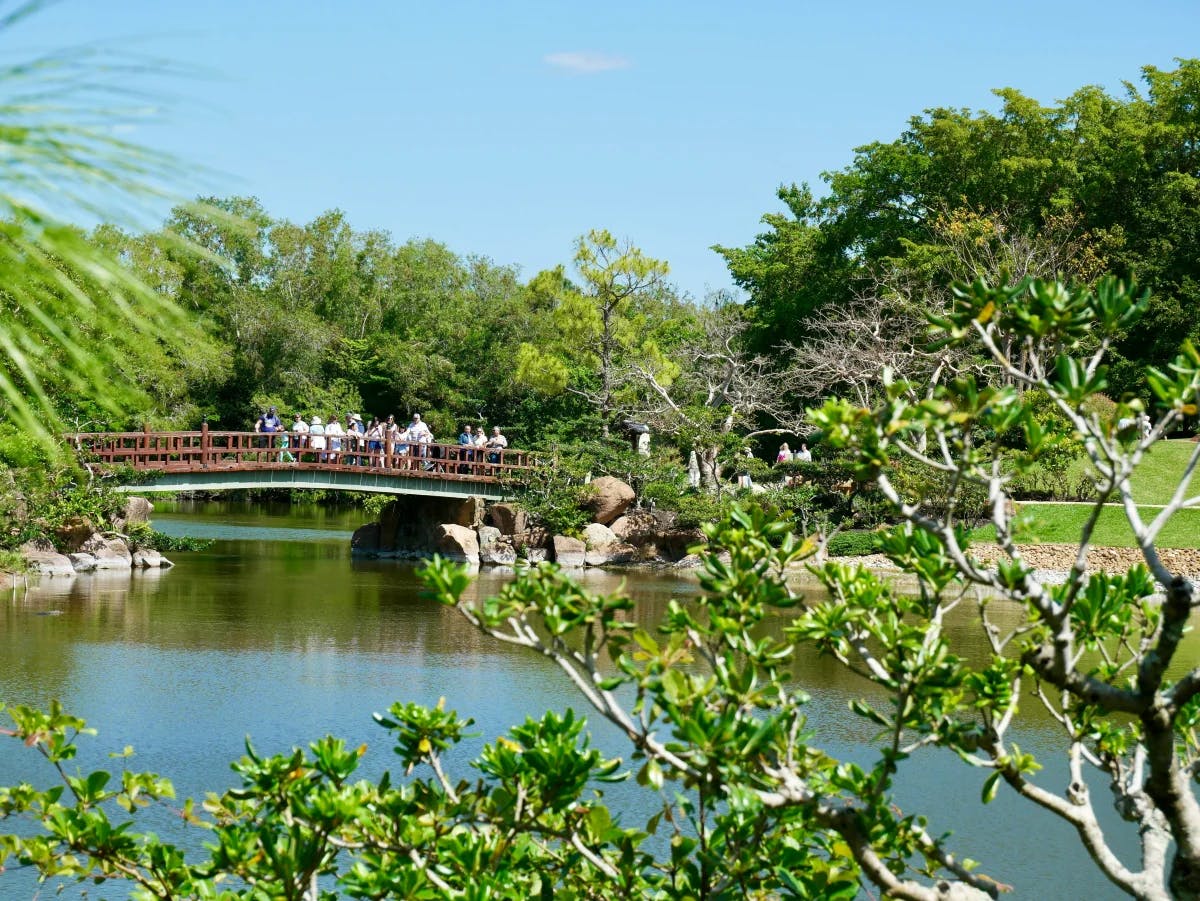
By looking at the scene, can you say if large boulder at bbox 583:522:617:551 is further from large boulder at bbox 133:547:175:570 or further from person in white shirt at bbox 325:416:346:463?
large boulder at bbox 133:547:175:570

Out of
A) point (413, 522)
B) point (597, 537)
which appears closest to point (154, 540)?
point (413, 522)

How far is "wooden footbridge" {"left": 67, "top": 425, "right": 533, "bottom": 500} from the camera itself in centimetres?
2031

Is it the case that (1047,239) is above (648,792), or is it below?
above

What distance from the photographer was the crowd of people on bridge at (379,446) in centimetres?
2206

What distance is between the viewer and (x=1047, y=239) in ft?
80.9

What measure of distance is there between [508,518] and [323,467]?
10.2ft

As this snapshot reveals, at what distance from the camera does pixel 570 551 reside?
Answer: 69.8 feet

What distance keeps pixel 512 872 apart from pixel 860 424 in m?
1.54

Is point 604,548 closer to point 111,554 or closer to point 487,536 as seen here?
point 487,536

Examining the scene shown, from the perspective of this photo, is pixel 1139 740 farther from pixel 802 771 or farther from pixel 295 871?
pixel 295 871

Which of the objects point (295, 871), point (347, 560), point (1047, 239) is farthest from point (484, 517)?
point (295, 871)

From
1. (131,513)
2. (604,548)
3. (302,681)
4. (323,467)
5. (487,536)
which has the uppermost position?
(323,467)

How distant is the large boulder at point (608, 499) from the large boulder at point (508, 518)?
3.62 ft

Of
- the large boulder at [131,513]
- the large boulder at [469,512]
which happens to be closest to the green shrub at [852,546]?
the large boulder at [469,512]
